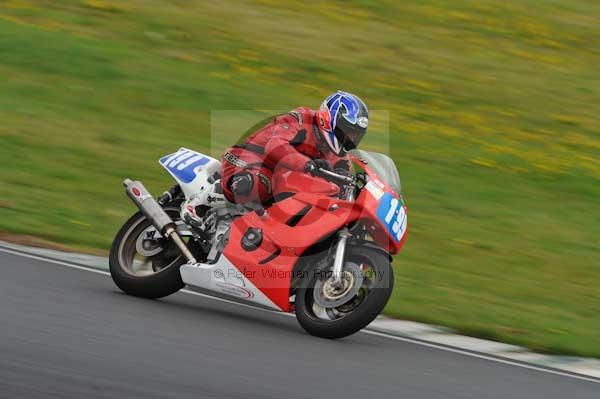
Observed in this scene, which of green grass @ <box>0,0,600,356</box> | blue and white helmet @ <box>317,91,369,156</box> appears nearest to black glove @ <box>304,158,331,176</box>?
blue and white helmet @ <box>317,91,369,156</box>

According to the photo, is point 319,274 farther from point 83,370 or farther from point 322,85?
point 322,85

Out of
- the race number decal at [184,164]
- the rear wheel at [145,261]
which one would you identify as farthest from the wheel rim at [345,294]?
the race number decal at [184,164]

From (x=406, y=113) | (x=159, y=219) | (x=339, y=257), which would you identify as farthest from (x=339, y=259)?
(x=406, y=113)

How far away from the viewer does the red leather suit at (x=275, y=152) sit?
24.4 ft

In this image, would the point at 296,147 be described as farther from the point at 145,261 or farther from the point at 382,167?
the point at 145,261

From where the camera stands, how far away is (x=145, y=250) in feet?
26.0

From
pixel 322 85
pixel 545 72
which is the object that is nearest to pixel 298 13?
pixel 322 85

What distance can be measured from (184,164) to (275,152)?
3.10ft

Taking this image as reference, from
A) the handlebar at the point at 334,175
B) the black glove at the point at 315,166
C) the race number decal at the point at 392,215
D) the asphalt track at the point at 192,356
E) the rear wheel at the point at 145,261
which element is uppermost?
the black glove at the point at 315,166

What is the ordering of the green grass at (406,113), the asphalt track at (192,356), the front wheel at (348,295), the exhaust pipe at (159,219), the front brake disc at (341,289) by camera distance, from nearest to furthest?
1. the asphalt track at (192,356)
2. the front wheel at (348,295)
3. the front brake disc at (341,289)
4. the exhaust pipe at (159,219)
5. the green grass at (406,113)

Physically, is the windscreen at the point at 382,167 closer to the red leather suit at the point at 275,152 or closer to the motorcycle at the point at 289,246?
the motorcycle at the point at 289,246

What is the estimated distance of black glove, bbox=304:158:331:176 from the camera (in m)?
7.22

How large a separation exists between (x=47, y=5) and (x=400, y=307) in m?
11.3

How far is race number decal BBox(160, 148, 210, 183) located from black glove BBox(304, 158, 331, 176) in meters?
1.09
